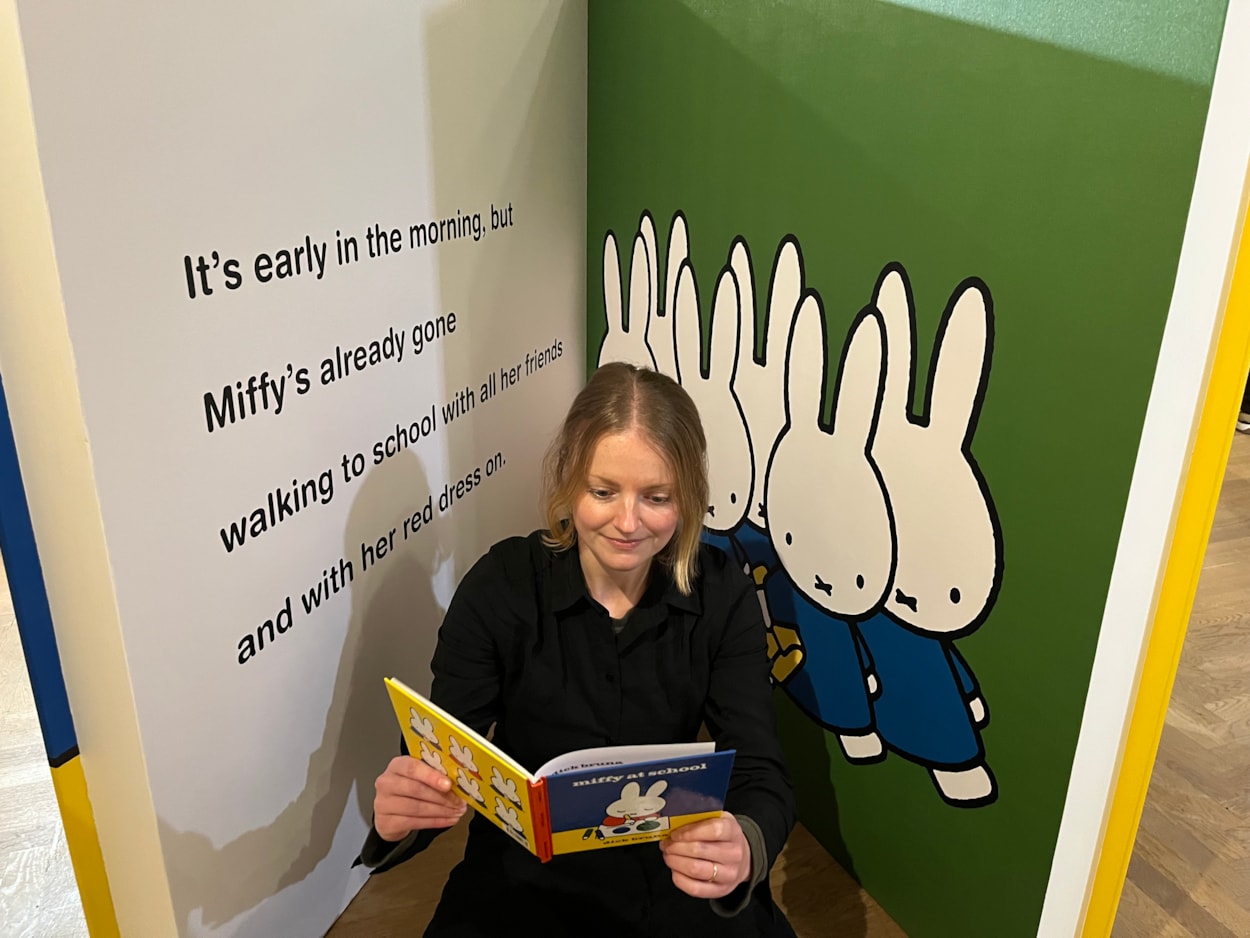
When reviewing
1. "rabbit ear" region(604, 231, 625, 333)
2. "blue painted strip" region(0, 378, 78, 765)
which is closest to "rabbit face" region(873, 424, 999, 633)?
"rabbit ear" region(604, 231, 625, 333)

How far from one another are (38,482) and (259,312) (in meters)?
0.32

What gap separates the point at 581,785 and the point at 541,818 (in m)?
0.08

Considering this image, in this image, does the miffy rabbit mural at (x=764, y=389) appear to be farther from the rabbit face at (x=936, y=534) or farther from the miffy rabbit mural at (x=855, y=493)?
the rabbit face at (x=936, y=534)

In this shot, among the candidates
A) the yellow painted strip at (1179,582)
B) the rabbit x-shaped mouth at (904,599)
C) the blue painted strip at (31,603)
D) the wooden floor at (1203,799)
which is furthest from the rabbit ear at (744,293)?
the wooden floor at (1203,799)

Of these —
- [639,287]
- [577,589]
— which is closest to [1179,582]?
[577,589]

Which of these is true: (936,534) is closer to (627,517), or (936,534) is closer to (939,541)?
(939,541)

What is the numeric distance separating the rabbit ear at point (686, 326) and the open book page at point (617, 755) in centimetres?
94

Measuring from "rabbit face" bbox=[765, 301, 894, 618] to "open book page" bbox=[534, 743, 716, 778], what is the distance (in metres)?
0.56

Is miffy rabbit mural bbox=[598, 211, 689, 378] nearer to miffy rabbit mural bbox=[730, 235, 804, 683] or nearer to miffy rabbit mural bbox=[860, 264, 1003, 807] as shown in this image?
miffy rabbit mural bbox=[730, 235, 804, 683]

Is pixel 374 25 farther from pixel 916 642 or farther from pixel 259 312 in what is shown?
pixel 916 642

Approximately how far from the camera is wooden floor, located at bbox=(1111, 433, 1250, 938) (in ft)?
5.58

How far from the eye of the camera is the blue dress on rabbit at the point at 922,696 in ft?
4.60

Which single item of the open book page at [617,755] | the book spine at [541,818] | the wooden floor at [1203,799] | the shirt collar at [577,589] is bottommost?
the wooden floor at [1203,799]

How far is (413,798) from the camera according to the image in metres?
1.21
